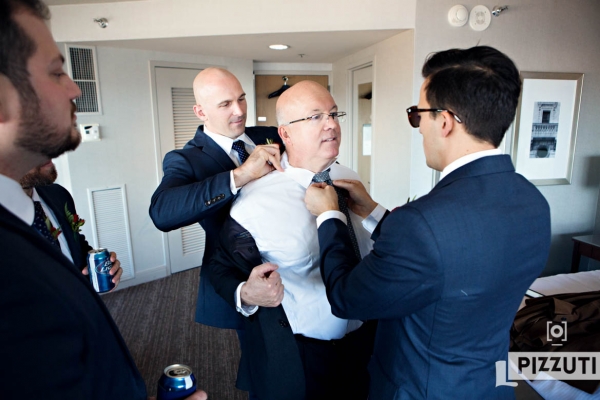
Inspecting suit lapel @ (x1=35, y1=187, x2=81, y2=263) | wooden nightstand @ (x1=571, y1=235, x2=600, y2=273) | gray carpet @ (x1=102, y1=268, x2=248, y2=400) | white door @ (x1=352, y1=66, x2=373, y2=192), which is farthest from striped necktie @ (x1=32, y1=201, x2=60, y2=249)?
wooden nightstand @ (x1=571, y1=235, x2=600, y2=273)

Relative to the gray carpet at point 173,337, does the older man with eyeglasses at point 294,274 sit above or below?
above

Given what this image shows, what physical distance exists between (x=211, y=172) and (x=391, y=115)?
2.31 meters

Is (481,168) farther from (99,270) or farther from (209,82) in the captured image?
(99,270)

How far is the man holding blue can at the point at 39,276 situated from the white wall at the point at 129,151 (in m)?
3.31

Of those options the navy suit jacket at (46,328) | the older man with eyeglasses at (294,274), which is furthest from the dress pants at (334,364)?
the navy suit jacket at (46,328)

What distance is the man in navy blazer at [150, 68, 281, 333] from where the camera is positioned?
1486 millimetres

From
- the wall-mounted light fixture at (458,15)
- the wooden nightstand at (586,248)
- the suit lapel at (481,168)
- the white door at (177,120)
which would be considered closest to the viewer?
the suit lapel at (481,168)

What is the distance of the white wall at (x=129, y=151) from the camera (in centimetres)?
372

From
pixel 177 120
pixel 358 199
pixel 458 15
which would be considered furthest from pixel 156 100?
pixel 358 199

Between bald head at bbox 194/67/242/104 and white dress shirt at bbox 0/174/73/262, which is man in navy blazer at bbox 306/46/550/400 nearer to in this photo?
white dress shirt at bbox 0/174/73/262

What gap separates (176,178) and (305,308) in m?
0.78

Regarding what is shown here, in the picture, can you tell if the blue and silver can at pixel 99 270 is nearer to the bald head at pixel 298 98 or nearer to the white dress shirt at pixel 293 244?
the white dress shirt at pixel 293 244

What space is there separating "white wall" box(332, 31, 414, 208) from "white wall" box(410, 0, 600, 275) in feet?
0.40

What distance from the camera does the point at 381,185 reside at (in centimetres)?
390
